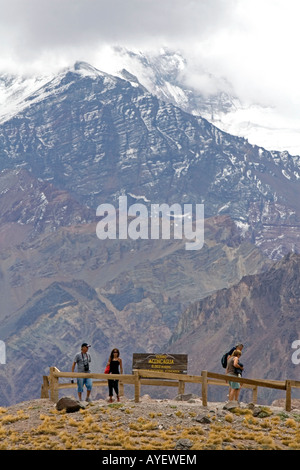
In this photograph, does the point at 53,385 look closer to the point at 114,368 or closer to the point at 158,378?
the point at 114,368

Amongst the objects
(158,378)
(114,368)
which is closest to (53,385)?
(114,368)

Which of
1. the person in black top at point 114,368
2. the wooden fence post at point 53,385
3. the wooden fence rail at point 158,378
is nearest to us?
the wooden fence rail at point 158,378

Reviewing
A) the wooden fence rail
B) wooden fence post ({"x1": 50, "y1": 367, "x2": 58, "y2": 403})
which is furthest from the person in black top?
wooden fence post ({"x1": 50, "y1": 367, "x2": 58, "y2": 403})

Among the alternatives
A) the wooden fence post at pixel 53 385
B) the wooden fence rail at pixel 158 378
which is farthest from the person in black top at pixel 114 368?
the wooden fence post at pixel 53 385

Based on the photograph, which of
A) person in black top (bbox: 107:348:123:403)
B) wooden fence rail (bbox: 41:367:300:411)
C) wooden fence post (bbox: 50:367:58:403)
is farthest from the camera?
person in black top (bbox: 107:348:123:403)

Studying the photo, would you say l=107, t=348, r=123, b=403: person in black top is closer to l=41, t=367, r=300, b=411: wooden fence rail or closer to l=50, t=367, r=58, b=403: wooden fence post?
l=41, t=367, r=300, b=411: wooden fence rail

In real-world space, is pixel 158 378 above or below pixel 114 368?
below

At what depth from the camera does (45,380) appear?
53.6 m

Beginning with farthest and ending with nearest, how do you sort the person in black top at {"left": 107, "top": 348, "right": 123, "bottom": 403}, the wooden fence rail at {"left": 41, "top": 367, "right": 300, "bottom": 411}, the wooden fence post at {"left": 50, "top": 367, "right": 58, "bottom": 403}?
Answer: the person in black top at {"left": 107, "top": 348, "right": 123, "bottom": 403} < the wooden fence post at {"left": 50, "top": 367, "right": 58, "bottom": 403} < the wooden fence rail at {"left": 41, "top": 367, "right": 300, "bottom": 411}

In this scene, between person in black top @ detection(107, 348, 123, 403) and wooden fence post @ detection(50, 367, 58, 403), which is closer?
wooden fence post @ detection(50, 367, 58, 403)

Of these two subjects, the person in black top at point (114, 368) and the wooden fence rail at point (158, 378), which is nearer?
the wooden fence rail at point (158, 378)

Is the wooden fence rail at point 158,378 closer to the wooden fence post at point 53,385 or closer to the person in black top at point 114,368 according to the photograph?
the wooden fence post at point 53,385
